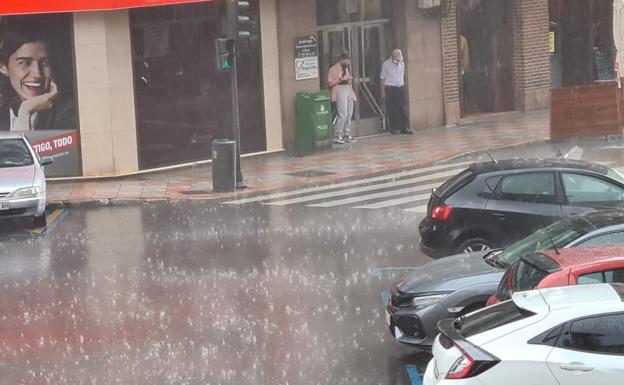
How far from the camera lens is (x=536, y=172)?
49.2ft

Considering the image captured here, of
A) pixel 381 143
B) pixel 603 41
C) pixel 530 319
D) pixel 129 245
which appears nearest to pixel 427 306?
pixel 530 319

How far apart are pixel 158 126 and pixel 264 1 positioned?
12.8 feet

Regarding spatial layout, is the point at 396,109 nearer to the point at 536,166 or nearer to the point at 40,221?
the point at 40,221

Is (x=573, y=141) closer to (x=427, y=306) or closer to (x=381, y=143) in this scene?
(x=381, y=143)

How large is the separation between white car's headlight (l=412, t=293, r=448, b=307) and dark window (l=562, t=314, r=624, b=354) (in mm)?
3248

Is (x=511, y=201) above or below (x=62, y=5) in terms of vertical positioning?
below

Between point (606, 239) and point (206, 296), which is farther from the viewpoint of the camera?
point (206, 296)

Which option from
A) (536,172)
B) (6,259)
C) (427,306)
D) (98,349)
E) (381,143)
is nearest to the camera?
(427,306)

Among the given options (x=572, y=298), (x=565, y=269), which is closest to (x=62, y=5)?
(x=565, y=269)

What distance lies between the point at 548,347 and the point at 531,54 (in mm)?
24446

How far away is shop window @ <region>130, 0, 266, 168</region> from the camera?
2548 cm

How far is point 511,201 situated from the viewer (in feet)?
49.6

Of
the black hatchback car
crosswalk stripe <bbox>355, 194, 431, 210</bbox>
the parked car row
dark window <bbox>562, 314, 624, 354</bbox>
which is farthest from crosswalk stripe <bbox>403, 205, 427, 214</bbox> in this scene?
dark window <bbox>562, 314, 624, 354</bbox>

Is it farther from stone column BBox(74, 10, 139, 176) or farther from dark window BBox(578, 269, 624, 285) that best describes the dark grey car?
stone column BBox(74, 10, 139, 176)
